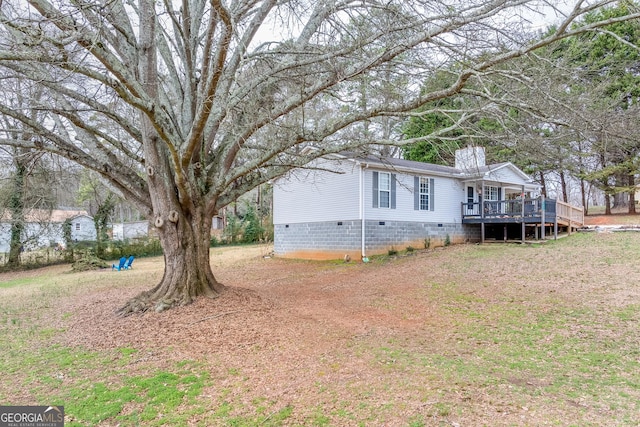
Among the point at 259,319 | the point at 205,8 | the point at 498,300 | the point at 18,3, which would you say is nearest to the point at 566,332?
the point at 498,300

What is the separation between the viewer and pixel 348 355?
486cm

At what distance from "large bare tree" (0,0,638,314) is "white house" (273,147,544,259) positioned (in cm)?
617

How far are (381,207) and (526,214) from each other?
655cm

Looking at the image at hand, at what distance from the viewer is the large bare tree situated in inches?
191

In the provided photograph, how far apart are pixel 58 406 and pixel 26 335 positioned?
338 cm

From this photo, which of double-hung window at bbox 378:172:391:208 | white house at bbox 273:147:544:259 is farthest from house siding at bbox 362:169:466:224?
double-hung window at bbox 378:172:391:208

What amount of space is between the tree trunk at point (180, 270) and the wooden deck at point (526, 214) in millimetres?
13932

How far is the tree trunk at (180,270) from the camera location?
682 centimetres

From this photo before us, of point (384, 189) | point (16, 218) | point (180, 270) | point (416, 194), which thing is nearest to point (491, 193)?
point (416, 194)

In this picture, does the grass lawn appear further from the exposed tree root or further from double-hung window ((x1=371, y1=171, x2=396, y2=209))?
double-hung window ((x1=371, y1=171, x2=396, y2=209))

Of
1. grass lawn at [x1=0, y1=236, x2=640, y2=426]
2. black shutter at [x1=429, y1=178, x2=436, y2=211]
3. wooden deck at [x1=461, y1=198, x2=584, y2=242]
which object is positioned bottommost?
grass lawn at [x1=0, y1=236, x2=640, y2=426]

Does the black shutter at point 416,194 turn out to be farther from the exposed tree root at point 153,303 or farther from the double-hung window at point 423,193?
the exposed tree root at point 153,303

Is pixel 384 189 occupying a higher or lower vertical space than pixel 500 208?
higher

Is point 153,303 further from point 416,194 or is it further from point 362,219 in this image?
point 416,194
